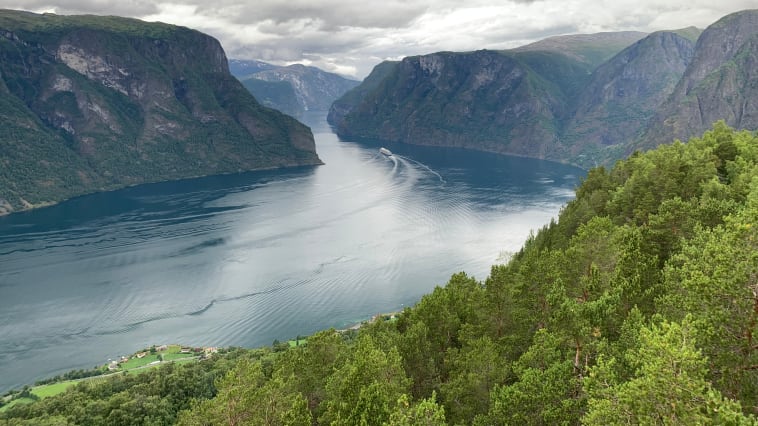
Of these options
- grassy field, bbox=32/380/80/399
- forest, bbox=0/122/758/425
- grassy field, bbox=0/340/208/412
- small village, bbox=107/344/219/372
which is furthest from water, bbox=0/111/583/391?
forest, bbox=0/122/758/425

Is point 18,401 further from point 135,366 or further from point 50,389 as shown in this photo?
point 135,366

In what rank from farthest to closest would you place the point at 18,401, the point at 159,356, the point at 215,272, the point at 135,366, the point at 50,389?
the point at 215,272, the point at 159,356, the point at 135,366, the point at 50,389, the point at 18,401

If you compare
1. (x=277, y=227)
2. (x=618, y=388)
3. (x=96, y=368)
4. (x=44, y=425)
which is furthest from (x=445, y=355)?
(x=277, y=227)

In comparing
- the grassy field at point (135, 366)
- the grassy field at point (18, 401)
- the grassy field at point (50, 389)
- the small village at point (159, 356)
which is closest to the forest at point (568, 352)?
the grassy field at point (18, 401)

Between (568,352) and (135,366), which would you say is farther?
(135,366)

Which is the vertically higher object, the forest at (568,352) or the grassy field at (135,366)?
the forest at (568,352)

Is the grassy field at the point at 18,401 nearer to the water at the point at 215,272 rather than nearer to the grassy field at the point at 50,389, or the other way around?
the grassy field at the point at 50,389

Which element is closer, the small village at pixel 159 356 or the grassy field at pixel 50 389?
the grassy field at pixel 50 389

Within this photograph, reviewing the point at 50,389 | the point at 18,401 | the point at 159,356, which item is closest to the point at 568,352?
the point at 50,389

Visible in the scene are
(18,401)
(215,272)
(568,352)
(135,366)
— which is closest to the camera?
(568,352)
